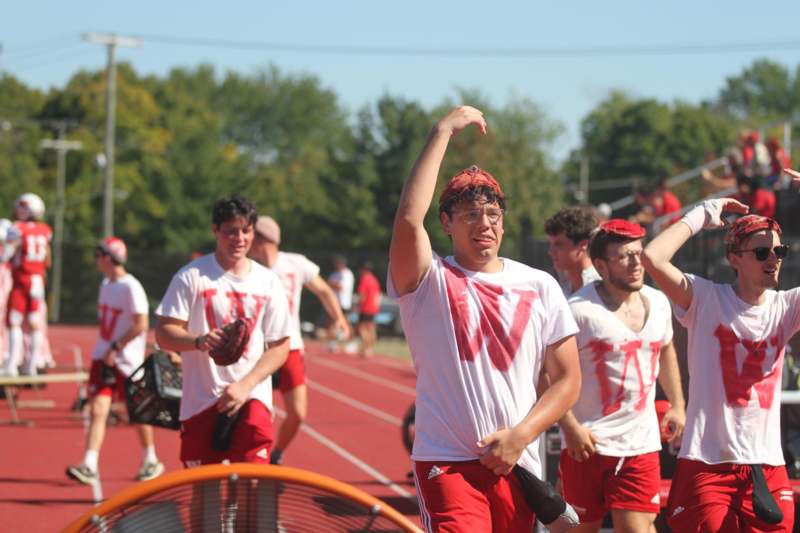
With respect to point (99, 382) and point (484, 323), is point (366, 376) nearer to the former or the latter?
point (99, 382)

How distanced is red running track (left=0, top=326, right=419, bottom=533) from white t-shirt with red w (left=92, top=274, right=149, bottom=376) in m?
1.11

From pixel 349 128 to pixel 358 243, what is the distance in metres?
8.04

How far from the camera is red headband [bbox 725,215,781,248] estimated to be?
18.4 ft

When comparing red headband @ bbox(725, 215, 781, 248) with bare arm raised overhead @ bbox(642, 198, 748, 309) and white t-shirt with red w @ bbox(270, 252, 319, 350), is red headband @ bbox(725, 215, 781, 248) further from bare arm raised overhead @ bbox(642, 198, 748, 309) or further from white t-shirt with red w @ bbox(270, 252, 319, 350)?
→ white t-shirt with red w @ bbox(270, 252, 319, 350)

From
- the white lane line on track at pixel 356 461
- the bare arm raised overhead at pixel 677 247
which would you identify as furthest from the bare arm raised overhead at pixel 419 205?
the white lane line on track at pixel 356 461

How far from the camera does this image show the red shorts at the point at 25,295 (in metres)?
16.4

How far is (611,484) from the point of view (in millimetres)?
6207

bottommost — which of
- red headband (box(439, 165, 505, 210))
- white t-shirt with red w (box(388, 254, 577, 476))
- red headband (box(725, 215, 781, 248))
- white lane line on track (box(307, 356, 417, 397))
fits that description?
white lane line on track (box(307, 356, 417, 397))

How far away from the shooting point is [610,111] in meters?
93.5

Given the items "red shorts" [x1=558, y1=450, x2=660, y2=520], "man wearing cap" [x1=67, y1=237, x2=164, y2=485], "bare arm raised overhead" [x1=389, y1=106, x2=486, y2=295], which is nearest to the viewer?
"bare arm raised overhead" [x1=389, y1=106, x2=486, y2=295]

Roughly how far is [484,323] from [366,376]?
2025 centimetres

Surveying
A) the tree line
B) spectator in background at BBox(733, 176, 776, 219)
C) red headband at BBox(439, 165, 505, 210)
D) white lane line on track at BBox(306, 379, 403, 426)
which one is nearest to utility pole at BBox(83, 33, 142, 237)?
the tree line

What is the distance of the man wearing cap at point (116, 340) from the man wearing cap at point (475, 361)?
23.3 feet

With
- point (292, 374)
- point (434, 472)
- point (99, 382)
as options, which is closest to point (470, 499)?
point (434, 472)
